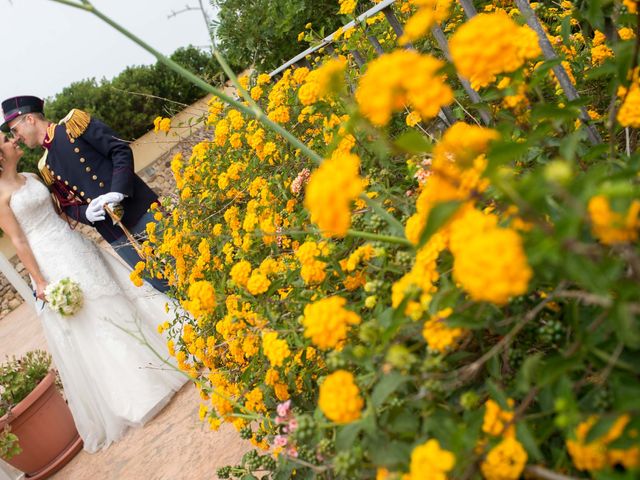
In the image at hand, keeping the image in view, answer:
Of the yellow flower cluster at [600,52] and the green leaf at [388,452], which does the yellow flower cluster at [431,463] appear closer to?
the green leaf at [388,452]

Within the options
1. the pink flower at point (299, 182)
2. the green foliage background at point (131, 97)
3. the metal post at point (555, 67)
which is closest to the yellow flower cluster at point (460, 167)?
the metal post at point (555, 67)

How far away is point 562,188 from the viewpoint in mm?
551

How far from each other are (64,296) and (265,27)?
217cm

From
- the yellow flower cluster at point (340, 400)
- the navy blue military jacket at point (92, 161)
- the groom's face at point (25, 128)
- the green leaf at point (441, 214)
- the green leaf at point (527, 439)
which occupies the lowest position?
the green leaf at point (527, 439)

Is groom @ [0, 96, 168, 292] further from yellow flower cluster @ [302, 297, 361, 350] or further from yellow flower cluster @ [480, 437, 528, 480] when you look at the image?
yellow flower cluster @ [480, 437, 528, 480]

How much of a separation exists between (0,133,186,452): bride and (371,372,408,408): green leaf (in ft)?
8.89

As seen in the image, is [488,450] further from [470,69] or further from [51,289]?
[51,289]

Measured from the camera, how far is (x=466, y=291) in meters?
0.83

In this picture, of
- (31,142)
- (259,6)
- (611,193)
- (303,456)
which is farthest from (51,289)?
(611,193)

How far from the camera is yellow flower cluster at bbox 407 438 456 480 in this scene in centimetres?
65

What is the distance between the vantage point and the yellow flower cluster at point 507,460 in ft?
2.23

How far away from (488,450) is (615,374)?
185 millimetres

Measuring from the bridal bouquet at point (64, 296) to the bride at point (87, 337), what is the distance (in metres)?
0.08

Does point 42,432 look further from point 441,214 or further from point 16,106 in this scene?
point 441,214
